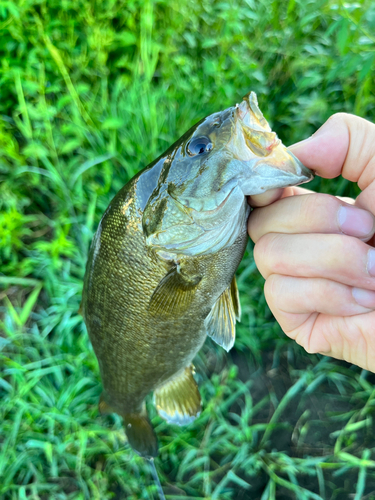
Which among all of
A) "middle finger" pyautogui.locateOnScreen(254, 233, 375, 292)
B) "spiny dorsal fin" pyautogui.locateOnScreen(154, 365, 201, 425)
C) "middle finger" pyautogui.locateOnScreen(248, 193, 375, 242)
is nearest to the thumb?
"middle finger" pyautogui.locateOnScreen(248, 193, 375, 242)

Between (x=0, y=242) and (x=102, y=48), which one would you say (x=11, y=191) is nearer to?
(x=0, y=242)

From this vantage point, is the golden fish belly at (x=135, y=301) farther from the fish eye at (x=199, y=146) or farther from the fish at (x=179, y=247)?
the fish eye at (x=199, y=146)

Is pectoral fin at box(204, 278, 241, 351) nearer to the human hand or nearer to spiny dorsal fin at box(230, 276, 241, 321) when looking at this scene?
spiny dorsal fin at box(230, 276, 241, 321)

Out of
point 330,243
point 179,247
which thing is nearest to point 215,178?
point 179,247

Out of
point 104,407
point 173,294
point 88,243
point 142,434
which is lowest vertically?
point 142,434

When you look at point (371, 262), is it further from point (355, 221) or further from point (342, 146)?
point (342, 146)

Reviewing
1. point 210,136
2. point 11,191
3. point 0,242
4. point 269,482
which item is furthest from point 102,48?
point 269,482
